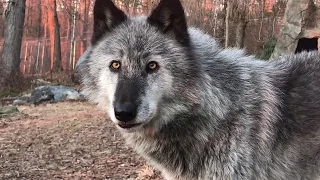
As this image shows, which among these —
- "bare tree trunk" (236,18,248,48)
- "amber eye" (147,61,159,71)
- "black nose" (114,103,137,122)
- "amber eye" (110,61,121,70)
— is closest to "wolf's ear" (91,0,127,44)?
"amber eye" (110,61,121,70)

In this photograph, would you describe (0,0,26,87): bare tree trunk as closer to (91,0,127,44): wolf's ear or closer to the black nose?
(91,0,127,44): wolf's ear

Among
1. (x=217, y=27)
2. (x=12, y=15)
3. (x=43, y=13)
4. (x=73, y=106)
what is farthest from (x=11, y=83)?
(x=43, y=13)

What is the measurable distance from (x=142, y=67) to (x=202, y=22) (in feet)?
43.1

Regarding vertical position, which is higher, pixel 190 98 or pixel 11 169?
pixel 190 98

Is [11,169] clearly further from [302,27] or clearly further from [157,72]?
[302,27]

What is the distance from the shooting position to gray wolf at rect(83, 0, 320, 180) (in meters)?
2.70

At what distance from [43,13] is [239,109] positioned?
26.4 meters

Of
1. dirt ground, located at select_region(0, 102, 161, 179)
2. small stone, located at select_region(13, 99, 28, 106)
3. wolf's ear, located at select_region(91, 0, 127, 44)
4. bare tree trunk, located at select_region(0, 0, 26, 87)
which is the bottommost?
small stone, located at select_region(13, 99, 28, 106)

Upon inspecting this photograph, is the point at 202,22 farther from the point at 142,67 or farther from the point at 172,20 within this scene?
the point at 142,67

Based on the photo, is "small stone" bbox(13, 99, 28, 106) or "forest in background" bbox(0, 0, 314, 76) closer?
"small stone" bbox(13, 99, 28, 106)

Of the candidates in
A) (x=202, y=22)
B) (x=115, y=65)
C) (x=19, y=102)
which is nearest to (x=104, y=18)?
(x=115, y=65)

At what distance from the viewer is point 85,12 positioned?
22312 mm

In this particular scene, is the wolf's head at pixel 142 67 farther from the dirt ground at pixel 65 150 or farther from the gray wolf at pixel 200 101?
the dirt ground at pixel 65 150

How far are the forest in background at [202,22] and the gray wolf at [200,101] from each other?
1.12 meters
